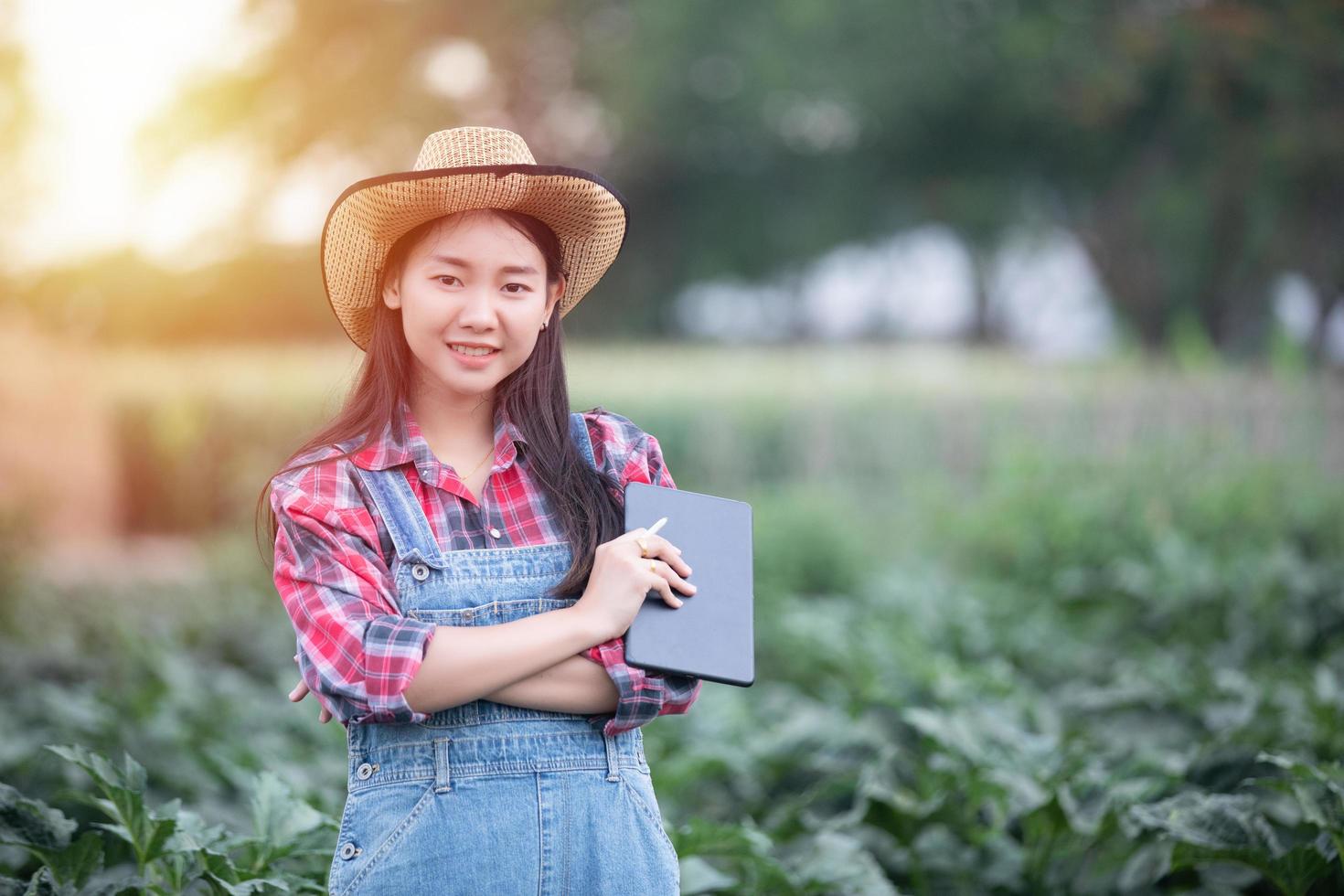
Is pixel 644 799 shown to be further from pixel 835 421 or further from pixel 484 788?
pixel 835 421

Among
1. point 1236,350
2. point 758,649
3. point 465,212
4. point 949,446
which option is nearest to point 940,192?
point 1236,350

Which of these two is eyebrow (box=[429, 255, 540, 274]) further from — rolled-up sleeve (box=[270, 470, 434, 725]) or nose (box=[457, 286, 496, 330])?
rolled-up sleeve (box=[270, 470, 434, 725])

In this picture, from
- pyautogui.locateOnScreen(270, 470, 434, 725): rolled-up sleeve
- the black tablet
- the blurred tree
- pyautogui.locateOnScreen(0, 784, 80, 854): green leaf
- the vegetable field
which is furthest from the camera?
the blurred tree

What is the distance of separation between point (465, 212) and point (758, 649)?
4.42m

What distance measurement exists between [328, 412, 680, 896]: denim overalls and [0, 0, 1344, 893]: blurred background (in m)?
0.46

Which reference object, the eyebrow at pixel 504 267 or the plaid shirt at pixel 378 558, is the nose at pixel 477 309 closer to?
the eyebrow at pixel 504 267

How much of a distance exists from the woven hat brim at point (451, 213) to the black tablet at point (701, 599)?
42cm

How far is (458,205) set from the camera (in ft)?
6.31

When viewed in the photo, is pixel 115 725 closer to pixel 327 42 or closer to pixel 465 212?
pixel 465 212

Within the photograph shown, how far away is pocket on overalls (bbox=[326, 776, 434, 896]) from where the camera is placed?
1.79 meters

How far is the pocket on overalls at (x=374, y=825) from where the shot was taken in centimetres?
179

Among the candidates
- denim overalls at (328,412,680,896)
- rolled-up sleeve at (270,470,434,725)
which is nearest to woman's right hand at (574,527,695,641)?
denim overalls at (328,412,680,896)

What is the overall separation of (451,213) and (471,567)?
0.52 metres

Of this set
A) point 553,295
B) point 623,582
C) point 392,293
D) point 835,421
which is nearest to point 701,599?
Answer: point 623,582
